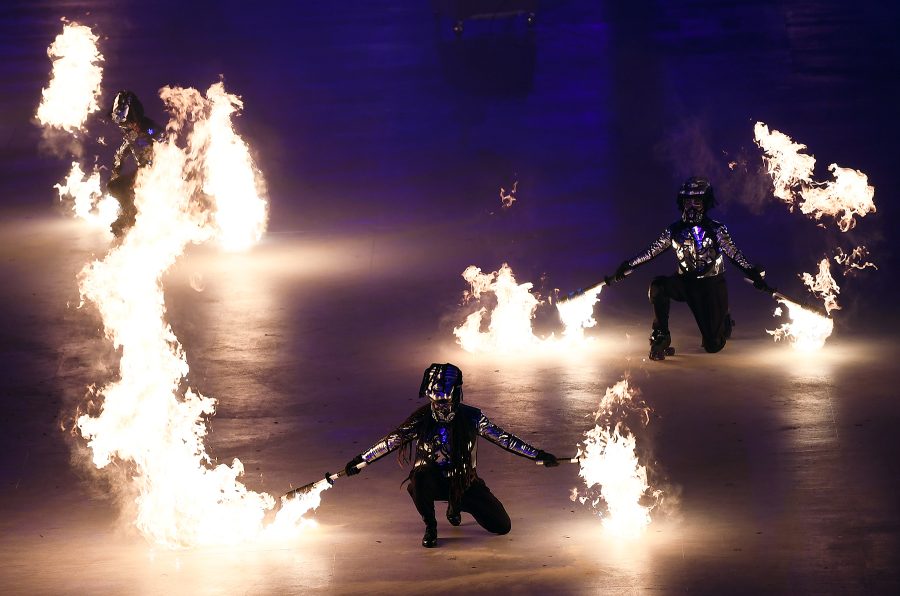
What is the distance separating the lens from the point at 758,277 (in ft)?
52.0

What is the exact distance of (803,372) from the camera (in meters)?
15.1

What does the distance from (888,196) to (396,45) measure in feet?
52.4

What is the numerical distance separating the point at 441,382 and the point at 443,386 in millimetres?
29

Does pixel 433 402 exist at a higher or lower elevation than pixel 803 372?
lower

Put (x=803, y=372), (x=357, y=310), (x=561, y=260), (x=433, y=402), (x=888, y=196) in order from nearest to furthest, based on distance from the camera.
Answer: (x=433, y=402) → (x=803, y=372) → (x=357, y=310) → (x=561, y=260) → (x=888, y=196)

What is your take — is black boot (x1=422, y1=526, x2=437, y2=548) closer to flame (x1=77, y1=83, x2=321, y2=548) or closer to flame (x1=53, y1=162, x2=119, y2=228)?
flame (x1=77, y1=83, x2=321, y2=548)

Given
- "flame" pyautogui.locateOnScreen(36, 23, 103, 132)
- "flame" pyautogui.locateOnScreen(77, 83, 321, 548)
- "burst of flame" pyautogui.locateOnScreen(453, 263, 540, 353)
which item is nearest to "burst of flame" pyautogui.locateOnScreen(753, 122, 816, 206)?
"burst of flame" pyautogui.locateOnScreen(453, 263, 540, 353)

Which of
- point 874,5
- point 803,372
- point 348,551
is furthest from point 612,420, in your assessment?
point 874,5

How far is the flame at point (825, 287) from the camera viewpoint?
691 inches

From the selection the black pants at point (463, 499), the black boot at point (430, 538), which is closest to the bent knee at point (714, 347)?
the black pants at point (463, 499)

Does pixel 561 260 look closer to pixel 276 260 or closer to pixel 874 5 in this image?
pixel 276 260

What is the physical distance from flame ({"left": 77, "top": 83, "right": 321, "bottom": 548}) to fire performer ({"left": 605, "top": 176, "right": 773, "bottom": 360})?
14.7 ft

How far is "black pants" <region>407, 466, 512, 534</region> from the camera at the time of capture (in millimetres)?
10906

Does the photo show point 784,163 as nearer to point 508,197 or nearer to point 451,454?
point 508,197
